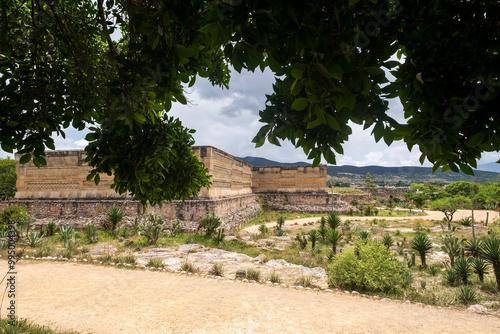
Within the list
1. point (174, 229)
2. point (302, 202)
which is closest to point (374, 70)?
point (174, 229)

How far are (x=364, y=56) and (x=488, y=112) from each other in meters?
0.61

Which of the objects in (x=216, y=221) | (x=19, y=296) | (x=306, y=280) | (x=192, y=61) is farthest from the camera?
(x=216, y=221)

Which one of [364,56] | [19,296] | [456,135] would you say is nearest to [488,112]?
[456,135]

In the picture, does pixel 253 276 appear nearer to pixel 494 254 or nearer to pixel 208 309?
pixel 208 309

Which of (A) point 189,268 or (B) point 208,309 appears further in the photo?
(A) point 189,268

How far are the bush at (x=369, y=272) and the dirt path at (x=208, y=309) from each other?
546 millimetres

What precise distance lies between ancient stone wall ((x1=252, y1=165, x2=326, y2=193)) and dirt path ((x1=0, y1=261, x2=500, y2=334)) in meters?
17.2

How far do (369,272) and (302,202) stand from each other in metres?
16.5

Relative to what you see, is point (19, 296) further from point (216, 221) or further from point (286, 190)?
point (286, 190)

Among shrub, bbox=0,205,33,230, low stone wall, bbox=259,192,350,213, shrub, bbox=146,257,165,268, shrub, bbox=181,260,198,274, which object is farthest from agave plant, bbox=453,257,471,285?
shrub, bbox=0,205,33,230

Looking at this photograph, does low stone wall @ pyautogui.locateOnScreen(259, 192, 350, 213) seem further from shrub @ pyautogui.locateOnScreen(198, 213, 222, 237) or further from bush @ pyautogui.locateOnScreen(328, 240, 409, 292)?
bush @ pyautogui.locateOnScreen(328, 240, 409, 292)

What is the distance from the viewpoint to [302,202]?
22688mm

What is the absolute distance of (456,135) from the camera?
3.92 ft

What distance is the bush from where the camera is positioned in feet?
20.4
